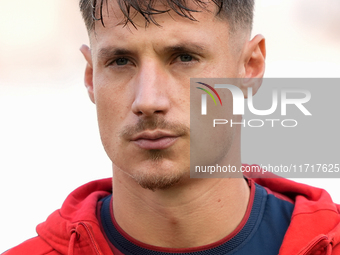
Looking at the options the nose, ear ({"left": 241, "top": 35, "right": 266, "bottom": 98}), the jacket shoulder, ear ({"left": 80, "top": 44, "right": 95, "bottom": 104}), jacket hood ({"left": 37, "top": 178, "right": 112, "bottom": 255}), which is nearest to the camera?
the nose

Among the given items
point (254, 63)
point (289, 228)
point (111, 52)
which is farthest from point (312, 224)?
point (111, 52)

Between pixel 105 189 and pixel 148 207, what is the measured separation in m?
0.65

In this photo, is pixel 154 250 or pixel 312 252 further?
pixel 154 250

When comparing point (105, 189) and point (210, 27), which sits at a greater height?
point (210, 27)

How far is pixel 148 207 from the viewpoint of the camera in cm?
243

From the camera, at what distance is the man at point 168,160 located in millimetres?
Answer: 2199

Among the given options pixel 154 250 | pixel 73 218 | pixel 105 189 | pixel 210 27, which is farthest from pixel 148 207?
pixel 210 27

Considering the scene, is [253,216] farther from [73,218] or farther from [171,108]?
[73,218]

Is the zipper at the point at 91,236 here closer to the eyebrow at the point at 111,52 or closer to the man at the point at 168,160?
the man at the point at 168,160

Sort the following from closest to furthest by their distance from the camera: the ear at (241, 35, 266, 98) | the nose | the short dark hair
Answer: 1. the nose
2. the short dark hair
3. the ear at (241, 35, 266, 98)

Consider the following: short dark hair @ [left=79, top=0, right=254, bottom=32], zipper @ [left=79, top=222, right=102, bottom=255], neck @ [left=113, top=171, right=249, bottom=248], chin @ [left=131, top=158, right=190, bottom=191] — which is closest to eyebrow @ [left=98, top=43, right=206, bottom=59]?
short dark hair @ [left=79, top=0, right=254, bottom=32]

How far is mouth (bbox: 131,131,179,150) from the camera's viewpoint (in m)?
2.16

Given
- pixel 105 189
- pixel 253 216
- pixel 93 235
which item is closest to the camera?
pixel 93 235

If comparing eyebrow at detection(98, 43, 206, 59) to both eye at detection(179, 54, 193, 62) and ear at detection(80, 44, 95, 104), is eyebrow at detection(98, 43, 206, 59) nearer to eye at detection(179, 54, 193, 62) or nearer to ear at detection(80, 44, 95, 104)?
eye at detection(179, 54, 193, 62)
